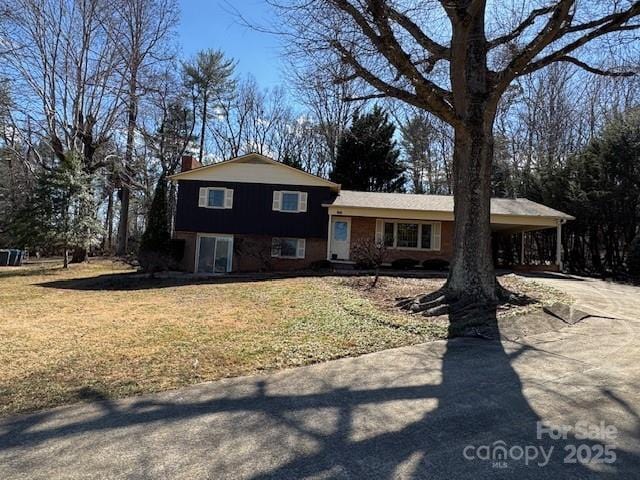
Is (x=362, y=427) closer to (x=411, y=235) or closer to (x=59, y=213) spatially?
(x=411, y=235)

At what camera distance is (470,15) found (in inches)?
337

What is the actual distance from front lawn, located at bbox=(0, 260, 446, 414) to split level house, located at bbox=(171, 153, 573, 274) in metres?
8.60

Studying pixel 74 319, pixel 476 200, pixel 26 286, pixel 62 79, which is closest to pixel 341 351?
pixel 476 200

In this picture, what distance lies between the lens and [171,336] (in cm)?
766

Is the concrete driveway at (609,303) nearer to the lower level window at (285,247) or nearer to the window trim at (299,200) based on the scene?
the lower level window at (285,247)

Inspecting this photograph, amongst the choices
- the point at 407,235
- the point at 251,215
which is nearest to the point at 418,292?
the point at 407,235

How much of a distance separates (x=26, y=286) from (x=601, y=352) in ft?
56.6

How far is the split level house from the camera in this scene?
22094 millimetres

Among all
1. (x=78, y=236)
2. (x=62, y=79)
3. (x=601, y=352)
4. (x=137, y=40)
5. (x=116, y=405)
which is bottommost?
(x=116, y=405)

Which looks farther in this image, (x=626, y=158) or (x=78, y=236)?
(x=78, y=236)

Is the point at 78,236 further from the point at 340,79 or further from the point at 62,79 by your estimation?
the point at 340,79

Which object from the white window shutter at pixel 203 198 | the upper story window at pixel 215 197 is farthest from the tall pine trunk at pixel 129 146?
the upper story window at pixel 215 197

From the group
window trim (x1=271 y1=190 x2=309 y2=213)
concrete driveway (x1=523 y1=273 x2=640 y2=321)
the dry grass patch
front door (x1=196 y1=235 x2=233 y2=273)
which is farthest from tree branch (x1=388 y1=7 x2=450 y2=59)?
front door (x1=196 y1=235 x2=233 y2=273)

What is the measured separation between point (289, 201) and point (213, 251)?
447 cm
